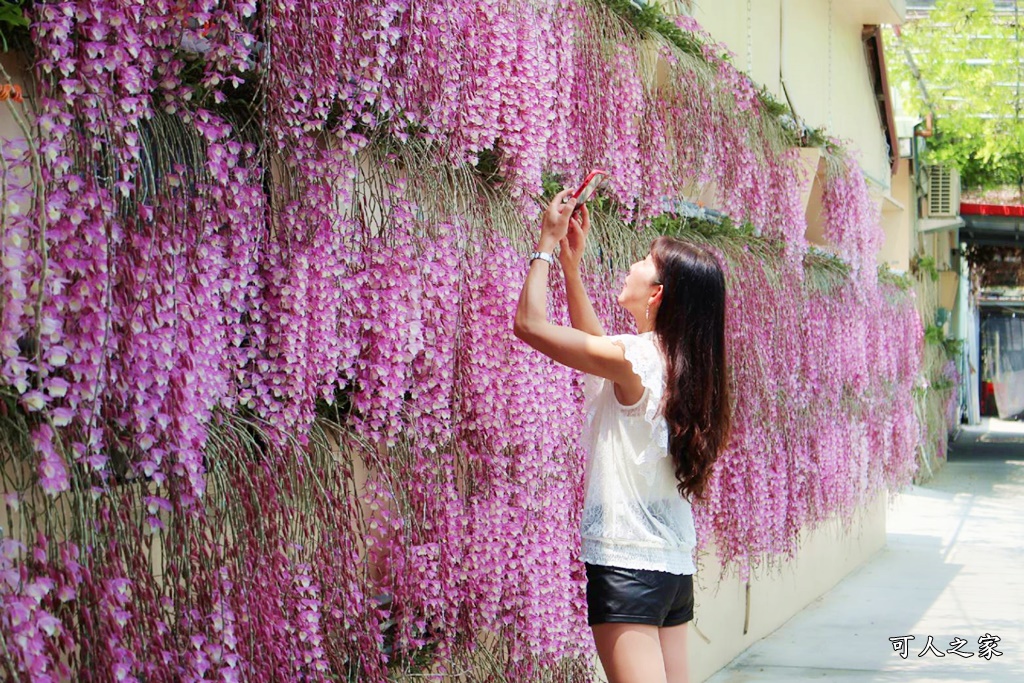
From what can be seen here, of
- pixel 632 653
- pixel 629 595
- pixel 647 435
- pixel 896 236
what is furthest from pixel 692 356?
pixel 896 236

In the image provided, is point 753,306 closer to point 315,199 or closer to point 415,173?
point 415,173

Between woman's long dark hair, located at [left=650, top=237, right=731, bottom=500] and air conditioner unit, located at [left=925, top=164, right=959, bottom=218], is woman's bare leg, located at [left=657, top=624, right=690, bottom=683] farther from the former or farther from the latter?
air conditioner unit, located at [left=925, top=164, right=959, bottom=218]

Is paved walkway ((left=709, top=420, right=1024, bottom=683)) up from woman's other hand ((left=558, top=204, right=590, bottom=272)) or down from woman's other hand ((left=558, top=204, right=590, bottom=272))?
down

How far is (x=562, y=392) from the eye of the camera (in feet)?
12.0

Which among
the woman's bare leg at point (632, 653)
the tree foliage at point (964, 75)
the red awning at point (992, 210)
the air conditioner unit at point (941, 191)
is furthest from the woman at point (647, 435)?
the red awning at point (992, 210)

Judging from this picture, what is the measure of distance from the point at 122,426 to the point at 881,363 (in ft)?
27.3

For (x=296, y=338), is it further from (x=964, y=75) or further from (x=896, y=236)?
(x=964, y=75)

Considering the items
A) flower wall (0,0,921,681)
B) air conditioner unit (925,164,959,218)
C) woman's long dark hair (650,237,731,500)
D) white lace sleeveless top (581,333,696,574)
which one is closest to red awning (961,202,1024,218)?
air conditioner unit (925,164,959,218)

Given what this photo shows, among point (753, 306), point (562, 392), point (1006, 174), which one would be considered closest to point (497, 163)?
point (562, 392)

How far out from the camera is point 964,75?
49.0 feet

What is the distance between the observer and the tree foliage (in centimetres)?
1448

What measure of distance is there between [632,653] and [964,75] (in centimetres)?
1408

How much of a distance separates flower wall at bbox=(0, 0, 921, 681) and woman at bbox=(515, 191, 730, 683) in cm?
42

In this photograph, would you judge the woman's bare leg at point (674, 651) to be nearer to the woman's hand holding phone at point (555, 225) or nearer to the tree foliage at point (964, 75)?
the woman's hand holding phone at point (555, 225)
